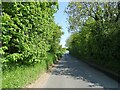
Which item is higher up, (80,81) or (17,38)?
(17,38)

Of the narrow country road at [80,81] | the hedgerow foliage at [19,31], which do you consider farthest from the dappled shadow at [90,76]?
the hedgerow foliage at [19,31]

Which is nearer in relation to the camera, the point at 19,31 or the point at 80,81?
the point at 19,31

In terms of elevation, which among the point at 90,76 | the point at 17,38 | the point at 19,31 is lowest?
the point at 90,76

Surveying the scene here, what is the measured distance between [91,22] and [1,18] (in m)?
28.3

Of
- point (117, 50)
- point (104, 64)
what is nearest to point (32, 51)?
point (117, 50)

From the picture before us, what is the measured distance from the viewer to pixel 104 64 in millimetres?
27797

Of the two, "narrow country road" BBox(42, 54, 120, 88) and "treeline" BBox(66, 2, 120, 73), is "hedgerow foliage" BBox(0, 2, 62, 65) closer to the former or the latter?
"narrow country road" BBox(42, 54, 120, 88)

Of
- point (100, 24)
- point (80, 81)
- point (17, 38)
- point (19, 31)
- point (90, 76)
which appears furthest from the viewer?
point (100, 24)

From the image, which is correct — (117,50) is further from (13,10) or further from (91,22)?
(91,22)

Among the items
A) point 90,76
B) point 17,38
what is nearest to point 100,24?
point 90,76

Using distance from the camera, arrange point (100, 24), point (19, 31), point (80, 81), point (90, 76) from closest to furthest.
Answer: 1. point (19, 31)
2. point (80, 81)
3. point (90, 76)
4. point (100, 24)

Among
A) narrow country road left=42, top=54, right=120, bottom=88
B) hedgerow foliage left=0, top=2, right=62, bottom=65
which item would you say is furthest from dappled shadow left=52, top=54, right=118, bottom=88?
hedgerow foliage left=0, top=2, right=62, bottom=65

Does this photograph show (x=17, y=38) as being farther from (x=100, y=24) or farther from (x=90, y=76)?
(x=100, y=24)

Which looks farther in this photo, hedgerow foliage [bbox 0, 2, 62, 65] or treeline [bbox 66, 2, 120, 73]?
treeline [bbox 66, 2, 120, 73]
